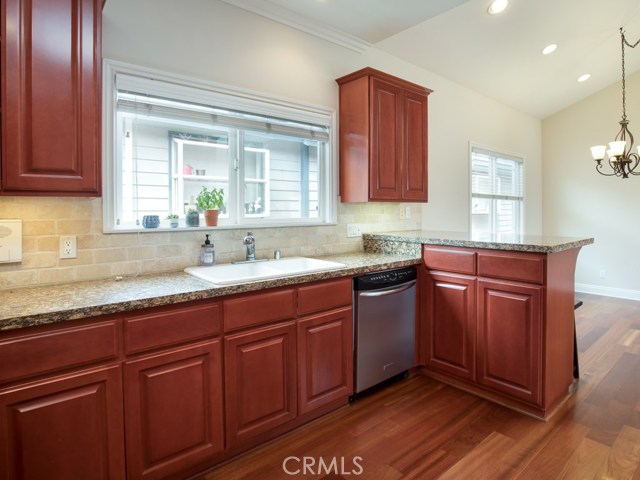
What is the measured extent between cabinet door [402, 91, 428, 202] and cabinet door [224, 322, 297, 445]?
1662 mm

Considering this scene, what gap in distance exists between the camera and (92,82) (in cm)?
165

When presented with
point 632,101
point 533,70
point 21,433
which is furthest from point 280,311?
point 632,101

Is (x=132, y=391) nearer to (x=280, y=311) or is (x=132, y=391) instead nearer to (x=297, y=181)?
(x=280, y=311)

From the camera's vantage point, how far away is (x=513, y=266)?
7.53 feet

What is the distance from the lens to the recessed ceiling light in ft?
9.90

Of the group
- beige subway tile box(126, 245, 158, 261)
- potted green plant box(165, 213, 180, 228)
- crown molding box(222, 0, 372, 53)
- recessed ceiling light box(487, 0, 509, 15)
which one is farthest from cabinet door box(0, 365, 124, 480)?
recessed ceiling light box(487, 0, 509, 15)

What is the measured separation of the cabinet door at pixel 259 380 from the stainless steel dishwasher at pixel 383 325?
52cm

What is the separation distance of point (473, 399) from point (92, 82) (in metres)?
2.79

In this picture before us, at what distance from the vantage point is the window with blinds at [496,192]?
15.4 feet

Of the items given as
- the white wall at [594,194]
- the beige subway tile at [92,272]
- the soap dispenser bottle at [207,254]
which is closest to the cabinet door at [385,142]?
the soap dispenser bottle at [207,254]

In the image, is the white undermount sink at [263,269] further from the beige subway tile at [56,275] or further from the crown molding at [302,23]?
the crown molding at [302,23]

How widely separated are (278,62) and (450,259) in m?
1.82

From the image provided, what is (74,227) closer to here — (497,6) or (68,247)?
(68,247)

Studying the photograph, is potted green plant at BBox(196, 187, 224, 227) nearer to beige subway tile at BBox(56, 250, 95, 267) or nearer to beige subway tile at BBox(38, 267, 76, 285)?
beige subway tile at BBox(56, 250, 95, 267)
